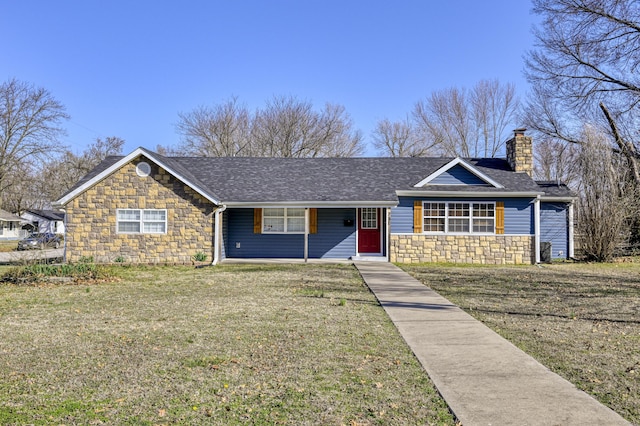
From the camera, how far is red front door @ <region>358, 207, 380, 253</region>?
18.7 metres

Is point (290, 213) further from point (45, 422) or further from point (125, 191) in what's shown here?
point (45, 422)

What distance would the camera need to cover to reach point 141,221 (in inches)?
659

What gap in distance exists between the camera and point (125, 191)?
54.9 feet

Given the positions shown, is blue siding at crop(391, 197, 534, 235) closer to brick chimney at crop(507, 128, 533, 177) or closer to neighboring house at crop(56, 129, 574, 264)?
neighboring house at crop(56, 129, 574, 264)

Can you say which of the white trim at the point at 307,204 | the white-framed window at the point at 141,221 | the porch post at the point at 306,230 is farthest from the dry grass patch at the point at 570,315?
the white-framed window at the point at 141,221

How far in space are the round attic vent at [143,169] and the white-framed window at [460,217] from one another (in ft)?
32.7

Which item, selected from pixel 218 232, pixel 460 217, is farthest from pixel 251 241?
pixel 460 217

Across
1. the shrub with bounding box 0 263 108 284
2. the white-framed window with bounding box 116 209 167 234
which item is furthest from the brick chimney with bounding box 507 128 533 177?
the shrub with bounding box 0 263 108 284

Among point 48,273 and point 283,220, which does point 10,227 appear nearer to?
point 283,220

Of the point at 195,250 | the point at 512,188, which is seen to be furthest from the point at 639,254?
the point at 195,250

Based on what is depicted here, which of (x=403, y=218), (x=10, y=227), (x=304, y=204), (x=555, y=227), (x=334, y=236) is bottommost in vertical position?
(x=334, y=236)

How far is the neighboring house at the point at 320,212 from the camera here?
16672 mm

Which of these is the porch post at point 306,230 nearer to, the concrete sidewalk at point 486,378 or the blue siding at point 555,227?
the concrete sidewalk at point 486,378

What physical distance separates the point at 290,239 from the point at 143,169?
5.85m
